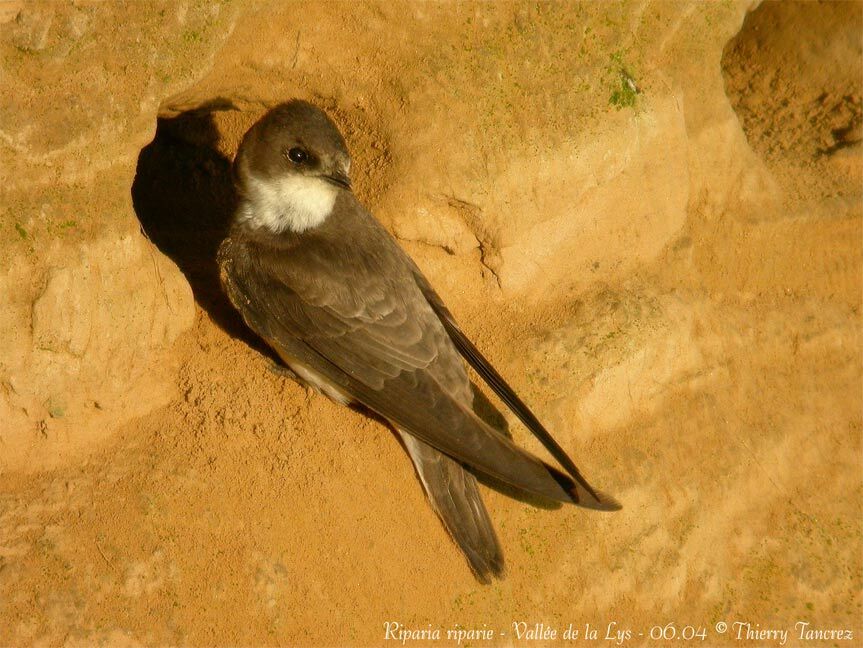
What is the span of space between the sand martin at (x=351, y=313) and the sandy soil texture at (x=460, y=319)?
6.5 inches

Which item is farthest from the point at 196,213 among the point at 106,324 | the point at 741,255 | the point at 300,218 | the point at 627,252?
the point at 741,255

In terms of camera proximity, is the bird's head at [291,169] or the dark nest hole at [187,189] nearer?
the bird's head at [291,169]

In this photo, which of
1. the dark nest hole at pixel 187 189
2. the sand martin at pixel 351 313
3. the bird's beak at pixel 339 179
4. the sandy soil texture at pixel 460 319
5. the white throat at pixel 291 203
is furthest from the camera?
the dark nest hole at pixel 187 189

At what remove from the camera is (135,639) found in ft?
9.96

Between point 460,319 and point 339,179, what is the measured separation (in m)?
0.94

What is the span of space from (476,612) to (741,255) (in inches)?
99.0

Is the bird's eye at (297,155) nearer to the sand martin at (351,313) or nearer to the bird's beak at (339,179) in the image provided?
the sand martin at (351,313)

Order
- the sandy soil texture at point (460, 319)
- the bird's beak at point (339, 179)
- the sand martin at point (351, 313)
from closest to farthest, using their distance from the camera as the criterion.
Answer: the sandy soil texture at point (460, 319), the sand martin at point (351, 313), the bird's beak at point (339, 179)

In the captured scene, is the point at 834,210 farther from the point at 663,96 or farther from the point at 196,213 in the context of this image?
the point at 196,213

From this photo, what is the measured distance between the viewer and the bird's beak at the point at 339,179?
3.73 metres


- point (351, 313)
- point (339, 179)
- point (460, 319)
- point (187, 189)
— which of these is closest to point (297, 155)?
point (339, 179)

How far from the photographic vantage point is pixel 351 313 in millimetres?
3715

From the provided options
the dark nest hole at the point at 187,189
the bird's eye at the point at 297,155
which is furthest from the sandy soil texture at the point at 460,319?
the bird's eye at the point at 297,155

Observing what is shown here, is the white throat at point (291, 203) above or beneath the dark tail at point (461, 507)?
above
